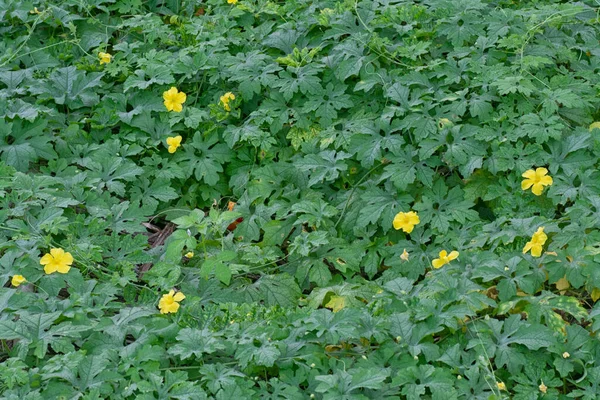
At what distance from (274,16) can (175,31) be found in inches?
24.7

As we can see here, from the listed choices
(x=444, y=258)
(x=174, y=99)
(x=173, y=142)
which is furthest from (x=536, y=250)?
(x=174, y=99)

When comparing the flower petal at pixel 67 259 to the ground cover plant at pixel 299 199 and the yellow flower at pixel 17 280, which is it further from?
the yellow flower at pixel 17 280

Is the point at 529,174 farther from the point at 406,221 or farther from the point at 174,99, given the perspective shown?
the point at 174,99

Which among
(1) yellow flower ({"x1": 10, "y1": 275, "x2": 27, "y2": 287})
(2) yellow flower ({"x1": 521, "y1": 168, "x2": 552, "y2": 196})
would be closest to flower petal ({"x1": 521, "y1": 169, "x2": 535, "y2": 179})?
Answer: (2) yellow flower ({"x1": 521, "y1": 168, "x2": 552, "y2": 196})

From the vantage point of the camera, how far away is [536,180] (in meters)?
4.06

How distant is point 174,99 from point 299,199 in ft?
3.18

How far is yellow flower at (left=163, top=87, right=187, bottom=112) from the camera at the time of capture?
4.88 metres

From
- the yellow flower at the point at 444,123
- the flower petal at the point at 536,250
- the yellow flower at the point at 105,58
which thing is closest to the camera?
the flower petal at the point at 536,250

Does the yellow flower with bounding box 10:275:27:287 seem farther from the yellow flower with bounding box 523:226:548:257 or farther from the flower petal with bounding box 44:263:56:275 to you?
the yellow flower with bounding box 523:226:548:257

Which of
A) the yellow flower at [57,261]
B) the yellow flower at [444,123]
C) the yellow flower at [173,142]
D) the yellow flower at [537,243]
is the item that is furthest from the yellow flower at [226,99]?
the yellow flower at [537,243]

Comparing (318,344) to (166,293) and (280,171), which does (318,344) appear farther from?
(280,171)

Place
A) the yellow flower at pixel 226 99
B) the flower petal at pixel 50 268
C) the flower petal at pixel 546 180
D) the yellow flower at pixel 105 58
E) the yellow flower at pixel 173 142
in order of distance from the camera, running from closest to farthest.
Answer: the flower petal at pixel 50 268 → the flower petal at pixel 546 180 → the yellow flower at pixel 173 142 → the yellow flower at pixel 226 99 → the yellow flower at pixel 105 58

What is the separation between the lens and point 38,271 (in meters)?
3.88

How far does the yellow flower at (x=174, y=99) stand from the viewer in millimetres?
4879
